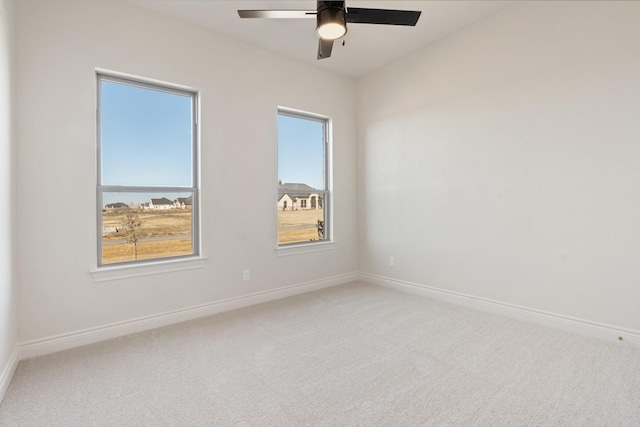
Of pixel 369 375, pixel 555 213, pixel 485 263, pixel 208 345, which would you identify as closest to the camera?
pixel 369 375

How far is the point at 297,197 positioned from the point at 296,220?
0.31 m

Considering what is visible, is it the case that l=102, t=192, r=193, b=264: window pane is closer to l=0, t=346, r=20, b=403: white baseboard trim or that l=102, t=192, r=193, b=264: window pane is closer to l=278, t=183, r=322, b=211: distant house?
l=0, t=346, r=20, b=403: white baseboard trim

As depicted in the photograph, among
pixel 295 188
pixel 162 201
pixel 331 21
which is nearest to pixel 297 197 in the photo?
pixel 295 188

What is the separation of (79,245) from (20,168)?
0.70 metres

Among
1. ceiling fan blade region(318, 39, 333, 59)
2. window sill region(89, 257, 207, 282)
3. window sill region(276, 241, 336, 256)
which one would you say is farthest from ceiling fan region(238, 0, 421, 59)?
window sill region(276, 241, 336, 256)

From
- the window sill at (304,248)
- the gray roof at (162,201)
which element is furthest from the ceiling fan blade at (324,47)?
the window sill at (304,248)

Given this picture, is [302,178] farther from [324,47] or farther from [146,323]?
[146,323]

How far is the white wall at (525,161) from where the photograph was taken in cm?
250

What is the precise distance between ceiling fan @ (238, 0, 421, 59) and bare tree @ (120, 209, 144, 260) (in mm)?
2023

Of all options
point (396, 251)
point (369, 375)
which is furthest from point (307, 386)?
point (396, 251)

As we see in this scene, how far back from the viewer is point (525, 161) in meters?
2.98

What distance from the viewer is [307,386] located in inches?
77.9

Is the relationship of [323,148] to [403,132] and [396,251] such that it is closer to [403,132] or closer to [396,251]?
[403,132]

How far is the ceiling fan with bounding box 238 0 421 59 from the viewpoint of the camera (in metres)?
2.02
